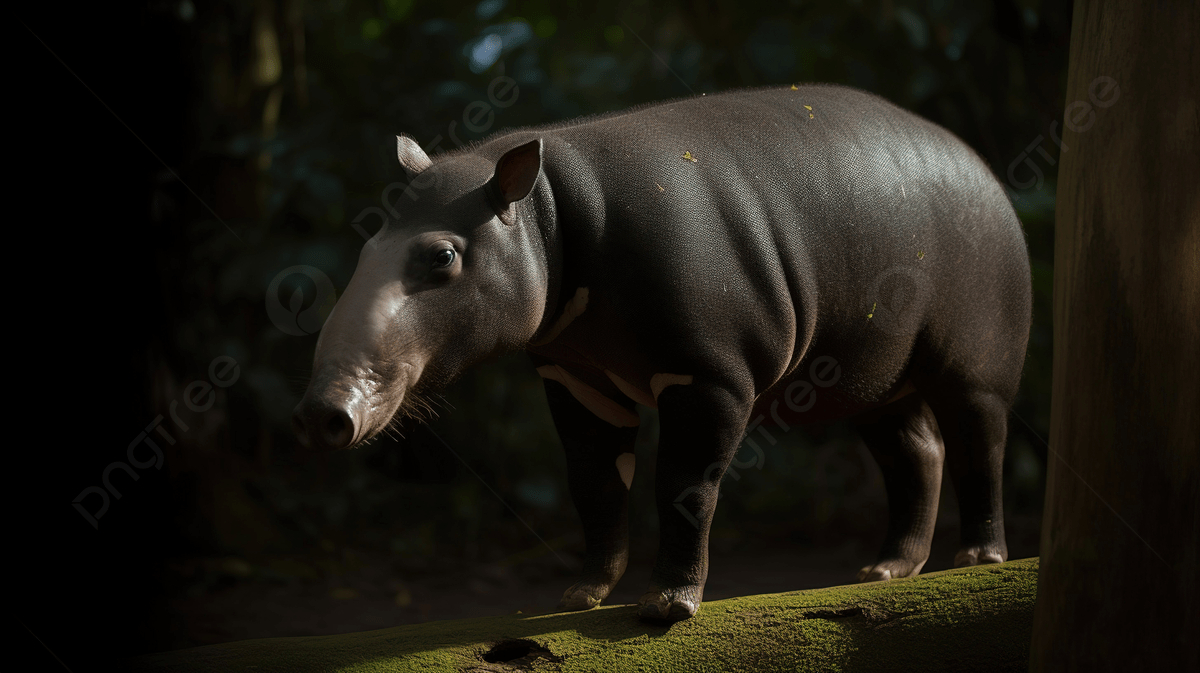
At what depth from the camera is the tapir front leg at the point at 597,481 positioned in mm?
2578

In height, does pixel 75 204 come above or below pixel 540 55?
above

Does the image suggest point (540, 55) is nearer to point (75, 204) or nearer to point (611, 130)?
point (75, 204)

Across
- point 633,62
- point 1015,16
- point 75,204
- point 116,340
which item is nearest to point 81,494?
point 116,340

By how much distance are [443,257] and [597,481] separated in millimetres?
813

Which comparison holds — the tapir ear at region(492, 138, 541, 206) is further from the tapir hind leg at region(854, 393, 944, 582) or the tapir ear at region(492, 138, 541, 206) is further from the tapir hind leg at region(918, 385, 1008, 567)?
the tapir hind leg at region(854, 393, 944, 582)

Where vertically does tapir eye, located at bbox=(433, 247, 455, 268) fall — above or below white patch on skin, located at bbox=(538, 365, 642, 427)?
above

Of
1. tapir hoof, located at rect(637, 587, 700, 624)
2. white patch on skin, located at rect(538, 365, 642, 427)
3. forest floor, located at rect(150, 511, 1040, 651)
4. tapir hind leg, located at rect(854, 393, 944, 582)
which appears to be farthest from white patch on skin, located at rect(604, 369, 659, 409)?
forest floor, located at rect(150, 511, 1040, 651)

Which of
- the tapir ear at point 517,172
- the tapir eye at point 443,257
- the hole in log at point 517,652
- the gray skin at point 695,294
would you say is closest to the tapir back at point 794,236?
the gray skin at point 695,294

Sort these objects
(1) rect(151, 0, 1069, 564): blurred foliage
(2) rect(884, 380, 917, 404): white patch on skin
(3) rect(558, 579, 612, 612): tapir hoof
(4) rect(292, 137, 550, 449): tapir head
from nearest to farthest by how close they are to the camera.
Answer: (4) rect(292, 137, 550, 449): tapir head → (3) rect(558, 579, 612, 612): tapir hoof → (2) rect(884, 380, 917, 404): white patch on skin → (1) rect(151, 0, 1069, 564): blurred foliage

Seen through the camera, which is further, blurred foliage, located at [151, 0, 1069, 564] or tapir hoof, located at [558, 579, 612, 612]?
blurred foliage, located at [151, 0, 1069, 564]

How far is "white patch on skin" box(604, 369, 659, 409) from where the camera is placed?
7.79 feet

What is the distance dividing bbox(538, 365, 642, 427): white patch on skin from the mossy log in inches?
20.5

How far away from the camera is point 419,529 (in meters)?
5.16

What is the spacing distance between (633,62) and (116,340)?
2653 millimetres
